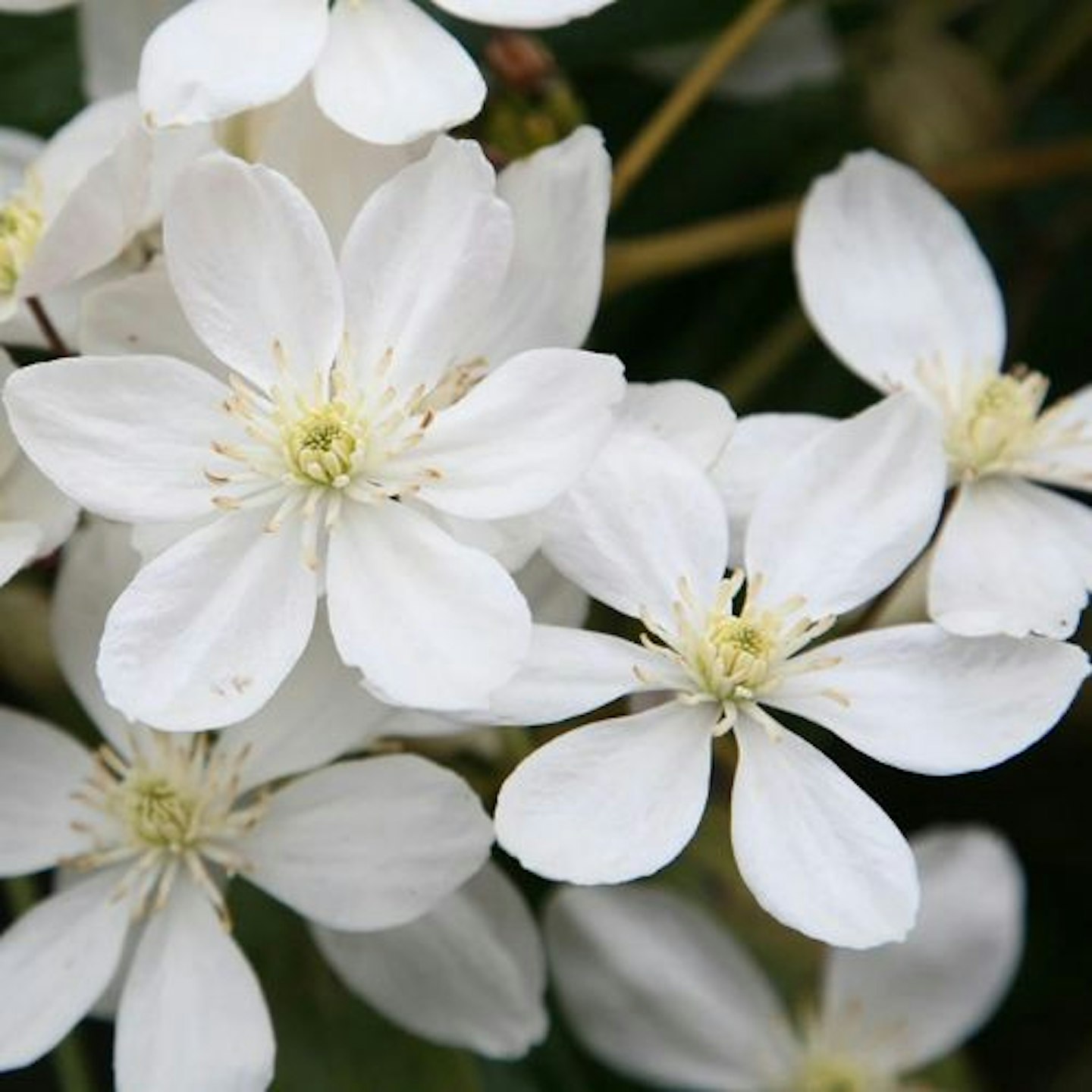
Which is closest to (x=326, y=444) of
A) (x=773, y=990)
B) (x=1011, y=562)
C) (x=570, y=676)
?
(x=570, y=676)

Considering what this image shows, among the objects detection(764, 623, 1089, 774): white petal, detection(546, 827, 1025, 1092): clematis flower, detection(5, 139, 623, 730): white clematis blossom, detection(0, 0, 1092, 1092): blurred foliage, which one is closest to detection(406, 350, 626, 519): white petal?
detection(5, 139, 623, 730): white clematis blossom

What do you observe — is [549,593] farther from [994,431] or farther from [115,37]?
[115,37]

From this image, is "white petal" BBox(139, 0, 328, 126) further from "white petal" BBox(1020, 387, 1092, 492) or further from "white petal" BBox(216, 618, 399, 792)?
"white petal" BBox(1020, 387, 1092, 492)

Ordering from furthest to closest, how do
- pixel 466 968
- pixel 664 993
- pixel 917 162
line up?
pixel 917 162
pixel 664 993
pixel 466 968

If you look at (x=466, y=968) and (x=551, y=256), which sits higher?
(x=551, y=256)

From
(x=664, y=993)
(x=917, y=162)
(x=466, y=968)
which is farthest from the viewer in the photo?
(x=917, y=162)

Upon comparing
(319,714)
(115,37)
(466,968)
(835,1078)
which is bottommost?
(835,1078)

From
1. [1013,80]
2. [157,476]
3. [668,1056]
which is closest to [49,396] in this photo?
[157,476]
